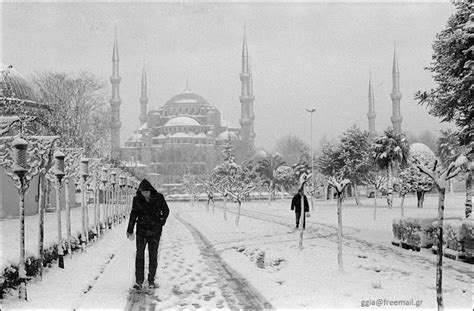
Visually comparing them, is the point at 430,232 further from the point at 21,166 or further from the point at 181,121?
the point at 181,121

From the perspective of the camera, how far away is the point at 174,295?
306 inches

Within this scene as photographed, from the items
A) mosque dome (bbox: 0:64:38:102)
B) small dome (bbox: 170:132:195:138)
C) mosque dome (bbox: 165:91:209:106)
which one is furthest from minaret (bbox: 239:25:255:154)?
mosque dome (bbox: 0:64:38:102)

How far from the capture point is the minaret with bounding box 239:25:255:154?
137 meters

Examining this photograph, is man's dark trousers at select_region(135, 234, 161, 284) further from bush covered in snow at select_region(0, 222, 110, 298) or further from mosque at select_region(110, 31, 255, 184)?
mosque at select_region(110, 31, 255, 184)

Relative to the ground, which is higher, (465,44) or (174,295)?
(465,44)

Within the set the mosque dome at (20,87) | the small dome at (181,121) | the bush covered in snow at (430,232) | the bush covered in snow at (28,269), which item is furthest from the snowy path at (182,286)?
the small dome at (181,121)

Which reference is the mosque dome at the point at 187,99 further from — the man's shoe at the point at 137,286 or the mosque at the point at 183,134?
the man's shoe at the point at 137,286

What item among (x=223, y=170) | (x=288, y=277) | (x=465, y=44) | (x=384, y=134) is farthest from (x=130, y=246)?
(x=223, y=170)

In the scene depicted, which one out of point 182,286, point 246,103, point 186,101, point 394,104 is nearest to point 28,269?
point 182,286

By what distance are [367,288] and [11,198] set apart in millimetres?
24392

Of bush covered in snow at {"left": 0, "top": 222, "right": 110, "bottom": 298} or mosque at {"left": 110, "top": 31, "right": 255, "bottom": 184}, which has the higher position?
mosque at {"left": 110, "top": 31, "right": 255, "bottom": 184}

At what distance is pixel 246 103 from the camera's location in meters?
138

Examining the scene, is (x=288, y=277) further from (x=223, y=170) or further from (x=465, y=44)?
(x=223, y=170)

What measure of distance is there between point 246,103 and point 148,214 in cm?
13036
